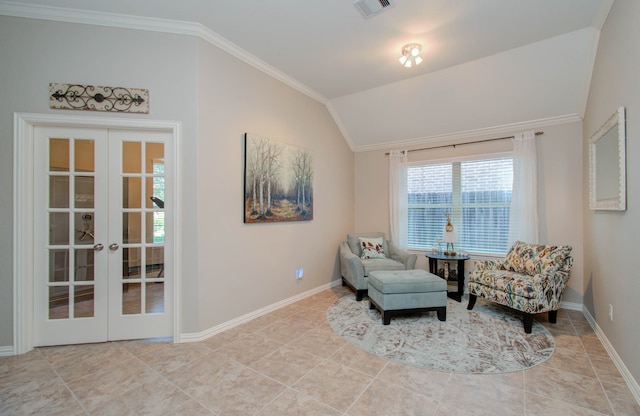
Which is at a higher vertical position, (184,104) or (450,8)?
(450,8)

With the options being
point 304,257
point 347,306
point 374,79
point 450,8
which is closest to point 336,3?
point 450,8

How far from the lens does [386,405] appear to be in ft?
6.17

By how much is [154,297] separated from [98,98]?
1887mm

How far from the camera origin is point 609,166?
8.42ft

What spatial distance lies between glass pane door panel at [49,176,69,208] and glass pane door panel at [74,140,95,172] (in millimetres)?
159

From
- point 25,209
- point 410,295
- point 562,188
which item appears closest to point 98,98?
point 25,209

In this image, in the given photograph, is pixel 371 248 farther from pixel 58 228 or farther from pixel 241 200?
pixel 58 228

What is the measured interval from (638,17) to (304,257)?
380 cm

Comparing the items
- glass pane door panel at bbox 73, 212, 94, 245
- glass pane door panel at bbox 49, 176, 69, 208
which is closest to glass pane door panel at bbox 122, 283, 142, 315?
glass pane door panel at bbox 73, 212, 94, 245

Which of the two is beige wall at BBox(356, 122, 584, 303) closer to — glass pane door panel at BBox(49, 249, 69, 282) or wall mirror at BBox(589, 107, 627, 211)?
wall mirror at BBox(589, 107, 627, 211)

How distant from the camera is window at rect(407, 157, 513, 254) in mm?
4191

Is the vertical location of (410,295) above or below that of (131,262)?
below

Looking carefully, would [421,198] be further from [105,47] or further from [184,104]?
[105,47]

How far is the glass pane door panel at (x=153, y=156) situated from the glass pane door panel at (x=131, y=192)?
0.15m
